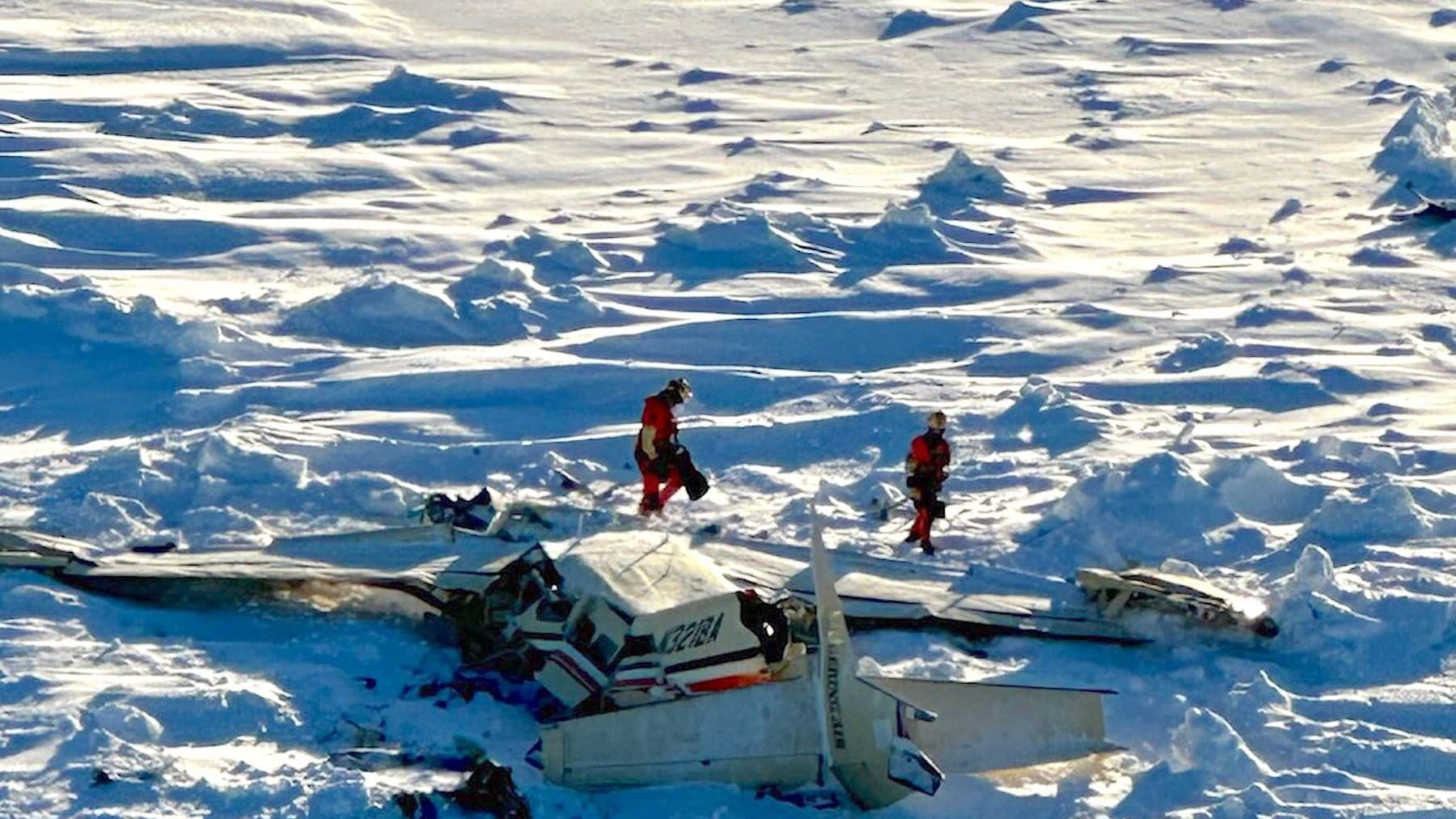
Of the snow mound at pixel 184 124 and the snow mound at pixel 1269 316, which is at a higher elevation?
the snow mound at pixel 184 124

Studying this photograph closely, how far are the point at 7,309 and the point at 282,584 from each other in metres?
6.54

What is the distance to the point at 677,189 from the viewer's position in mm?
24188

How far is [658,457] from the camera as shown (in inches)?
567

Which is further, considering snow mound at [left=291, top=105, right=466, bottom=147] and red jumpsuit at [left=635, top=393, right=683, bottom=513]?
Answer: snow mound at [left=291, top=105, right=466, bottom=147]

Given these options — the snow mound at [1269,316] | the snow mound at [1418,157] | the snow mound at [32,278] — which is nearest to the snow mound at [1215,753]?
the snow mound at [1269,316]

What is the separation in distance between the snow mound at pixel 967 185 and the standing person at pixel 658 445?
975 cm

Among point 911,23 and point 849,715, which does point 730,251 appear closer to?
point 849,715

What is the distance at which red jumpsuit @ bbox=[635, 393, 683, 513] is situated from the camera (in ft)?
47.0

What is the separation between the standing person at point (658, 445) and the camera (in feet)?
47.0

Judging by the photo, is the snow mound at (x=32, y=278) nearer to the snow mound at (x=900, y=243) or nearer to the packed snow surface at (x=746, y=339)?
the packed snow surface at (x=746, y=339)

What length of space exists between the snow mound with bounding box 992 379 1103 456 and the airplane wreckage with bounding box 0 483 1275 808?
3371 mm

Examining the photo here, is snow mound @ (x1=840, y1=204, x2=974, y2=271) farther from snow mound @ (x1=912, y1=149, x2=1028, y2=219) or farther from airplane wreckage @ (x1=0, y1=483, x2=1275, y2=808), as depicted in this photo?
airplane wreckage @ (x1=0, y1=483, x2=1275, y2=808)

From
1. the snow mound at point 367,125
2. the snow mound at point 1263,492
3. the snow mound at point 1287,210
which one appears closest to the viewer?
the snow mound at point 1263,492

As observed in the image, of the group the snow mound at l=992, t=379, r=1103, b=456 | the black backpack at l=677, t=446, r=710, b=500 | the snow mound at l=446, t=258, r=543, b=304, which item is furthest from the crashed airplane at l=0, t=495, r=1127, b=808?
the snow mound at l=446, t=258, r=543, b=304
